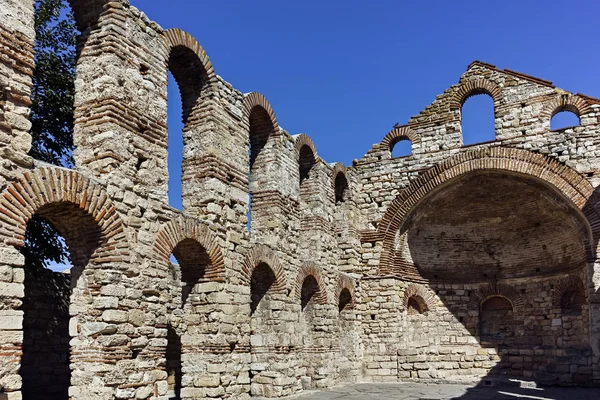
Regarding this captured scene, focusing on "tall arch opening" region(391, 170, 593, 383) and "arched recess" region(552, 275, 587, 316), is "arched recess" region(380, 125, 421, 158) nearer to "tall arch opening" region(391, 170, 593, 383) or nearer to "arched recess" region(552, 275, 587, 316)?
"tall arch opening" region(391, 170, 593, 383)

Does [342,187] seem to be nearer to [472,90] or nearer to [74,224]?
[472,90]

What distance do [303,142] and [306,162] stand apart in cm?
74

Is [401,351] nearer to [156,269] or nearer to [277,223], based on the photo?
[277,223]

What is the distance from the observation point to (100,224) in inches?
295

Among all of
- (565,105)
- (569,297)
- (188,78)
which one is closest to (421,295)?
(569,297)

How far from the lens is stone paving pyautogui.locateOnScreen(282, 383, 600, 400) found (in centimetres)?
1247

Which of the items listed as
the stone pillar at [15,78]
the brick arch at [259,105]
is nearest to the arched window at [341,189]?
the brick arch at [259,105]

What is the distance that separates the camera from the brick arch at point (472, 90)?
16.8 m

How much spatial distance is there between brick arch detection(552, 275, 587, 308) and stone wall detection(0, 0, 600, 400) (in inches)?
2.4

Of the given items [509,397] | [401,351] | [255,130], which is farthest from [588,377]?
[255,130]

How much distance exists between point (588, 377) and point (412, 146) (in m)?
7.61

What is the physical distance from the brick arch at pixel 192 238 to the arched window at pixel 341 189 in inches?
295

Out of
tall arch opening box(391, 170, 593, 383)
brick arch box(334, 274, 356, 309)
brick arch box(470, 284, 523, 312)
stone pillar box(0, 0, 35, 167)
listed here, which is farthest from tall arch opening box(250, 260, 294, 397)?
brick arch box(470, 284, 523, 312)

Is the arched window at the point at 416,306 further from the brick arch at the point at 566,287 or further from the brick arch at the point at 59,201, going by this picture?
the brick arch at the point at 59,201
